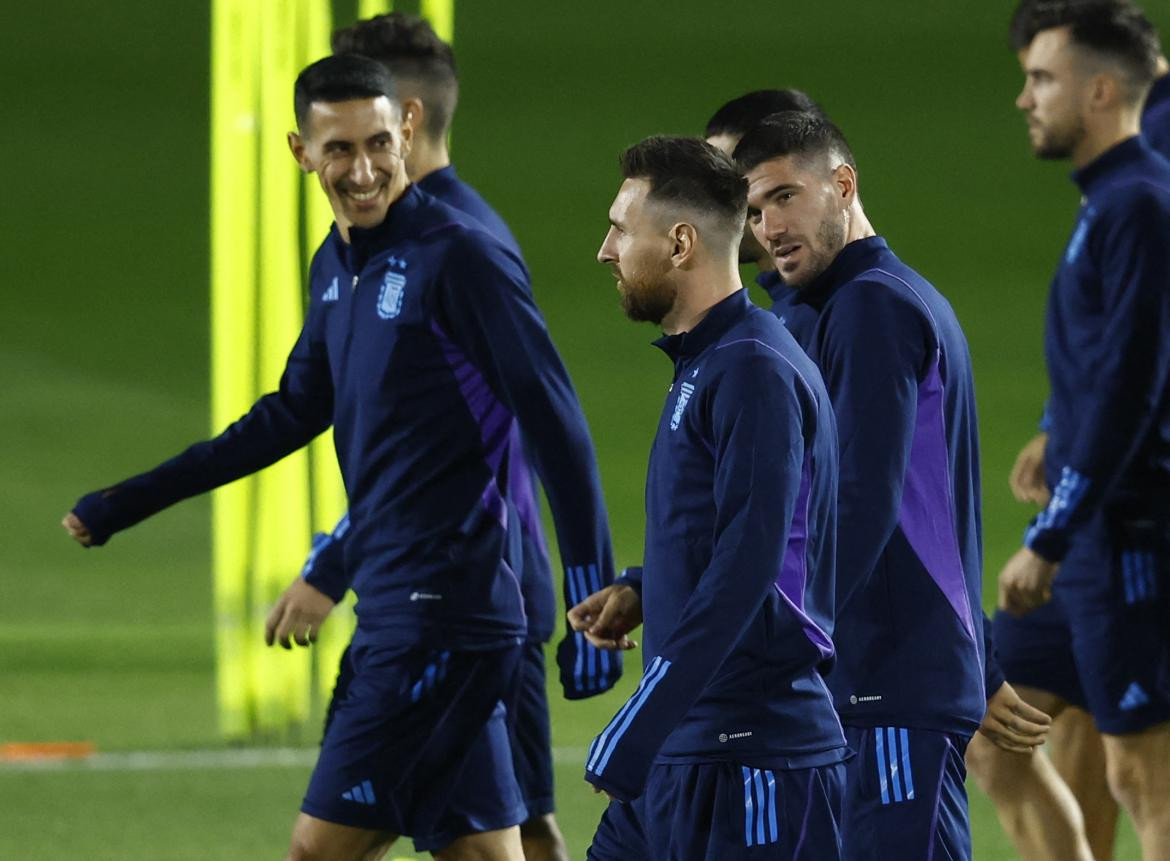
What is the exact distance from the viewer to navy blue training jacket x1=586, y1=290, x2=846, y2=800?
3256 mm

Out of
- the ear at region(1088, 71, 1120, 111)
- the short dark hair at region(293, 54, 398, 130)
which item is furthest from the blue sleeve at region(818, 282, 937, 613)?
the ear at region(1088, 71, 1120, 111)

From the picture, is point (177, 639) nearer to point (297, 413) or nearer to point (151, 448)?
point (151, 448)

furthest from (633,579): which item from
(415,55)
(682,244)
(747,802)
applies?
(415,55)

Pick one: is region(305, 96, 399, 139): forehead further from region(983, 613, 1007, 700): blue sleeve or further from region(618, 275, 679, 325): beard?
region(983, 613, 1007, 700): blue sleeve

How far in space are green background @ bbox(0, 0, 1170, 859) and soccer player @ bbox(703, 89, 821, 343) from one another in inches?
262

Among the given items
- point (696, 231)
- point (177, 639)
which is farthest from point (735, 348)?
point (177, 639)

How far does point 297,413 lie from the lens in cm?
496

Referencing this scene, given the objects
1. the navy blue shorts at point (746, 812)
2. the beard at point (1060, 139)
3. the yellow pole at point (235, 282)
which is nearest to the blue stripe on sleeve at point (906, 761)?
the navy blue shorts at point (746, 812)

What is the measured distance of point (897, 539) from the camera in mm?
3939

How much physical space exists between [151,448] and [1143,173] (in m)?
9.75

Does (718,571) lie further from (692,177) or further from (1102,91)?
(1102,91)

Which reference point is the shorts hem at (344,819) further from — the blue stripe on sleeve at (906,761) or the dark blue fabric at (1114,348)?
the dark blue fabric at (1114,348)

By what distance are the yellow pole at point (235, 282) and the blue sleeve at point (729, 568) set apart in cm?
503

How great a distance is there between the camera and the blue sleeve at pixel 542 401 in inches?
179
